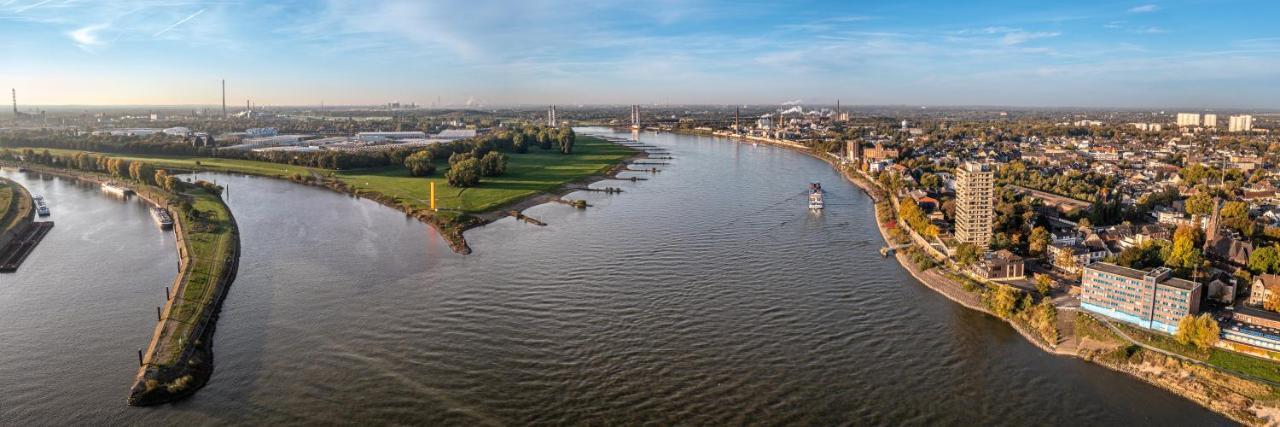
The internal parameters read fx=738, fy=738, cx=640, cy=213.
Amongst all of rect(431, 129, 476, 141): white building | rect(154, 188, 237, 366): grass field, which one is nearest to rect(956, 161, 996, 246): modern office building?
rect(154, 188, 237, 366): grass field

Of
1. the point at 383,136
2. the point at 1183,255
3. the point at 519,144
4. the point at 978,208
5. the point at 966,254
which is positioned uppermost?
the point at 383,136

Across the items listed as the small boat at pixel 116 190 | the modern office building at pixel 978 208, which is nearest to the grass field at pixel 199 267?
the small boat at pixel 116 190

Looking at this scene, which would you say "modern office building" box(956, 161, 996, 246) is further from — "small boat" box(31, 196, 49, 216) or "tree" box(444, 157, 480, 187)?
"small boat" box(31, 196, 49, 216)

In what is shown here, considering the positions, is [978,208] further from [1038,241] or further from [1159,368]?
[1159,368]

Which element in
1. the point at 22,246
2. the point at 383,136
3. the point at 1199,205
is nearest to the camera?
the point at 22,246

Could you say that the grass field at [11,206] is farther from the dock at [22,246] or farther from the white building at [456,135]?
the white building at [456,135]

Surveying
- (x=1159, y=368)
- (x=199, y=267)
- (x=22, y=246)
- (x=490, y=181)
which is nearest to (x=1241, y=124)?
(x=490, y=181)
